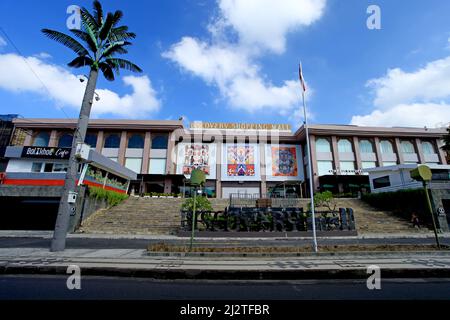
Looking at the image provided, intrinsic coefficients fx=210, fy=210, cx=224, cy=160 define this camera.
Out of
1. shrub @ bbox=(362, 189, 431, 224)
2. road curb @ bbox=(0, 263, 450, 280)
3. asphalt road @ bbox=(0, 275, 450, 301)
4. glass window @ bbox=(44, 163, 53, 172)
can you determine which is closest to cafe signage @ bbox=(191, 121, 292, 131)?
shrub @ bbox=(362, 189, 431, 224)

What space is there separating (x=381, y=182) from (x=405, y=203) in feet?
24.8

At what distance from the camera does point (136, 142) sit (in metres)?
37.3

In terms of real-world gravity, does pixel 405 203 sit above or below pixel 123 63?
below

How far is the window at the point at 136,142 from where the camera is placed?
36.9 meters

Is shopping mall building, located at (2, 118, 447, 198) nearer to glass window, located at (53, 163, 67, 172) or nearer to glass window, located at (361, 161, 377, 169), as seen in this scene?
glass window, located at (361, 161, 377, 169)

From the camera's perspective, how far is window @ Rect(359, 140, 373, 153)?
37562mm

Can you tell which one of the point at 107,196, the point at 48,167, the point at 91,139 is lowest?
the point at 107,196

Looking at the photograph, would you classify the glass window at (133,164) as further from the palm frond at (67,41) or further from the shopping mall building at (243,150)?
the palm frond at (67,41)

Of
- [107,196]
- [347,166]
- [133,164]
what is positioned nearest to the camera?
[107,196]

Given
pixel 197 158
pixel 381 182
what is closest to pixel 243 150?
pixel 197 158

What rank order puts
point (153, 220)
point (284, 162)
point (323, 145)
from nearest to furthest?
1. point (153, 220)
2. point (323, 145)
3. point (284, 162)

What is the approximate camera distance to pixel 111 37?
1029cm

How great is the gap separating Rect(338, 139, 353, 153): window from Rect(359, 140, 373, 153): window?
1.88 m

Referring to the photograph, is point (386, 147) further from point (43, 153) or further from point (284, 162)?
point (43, 153)
